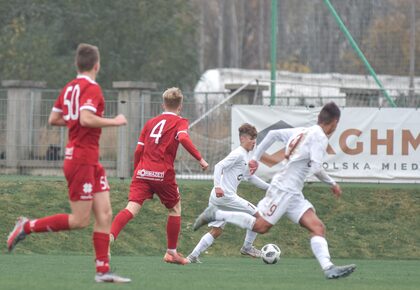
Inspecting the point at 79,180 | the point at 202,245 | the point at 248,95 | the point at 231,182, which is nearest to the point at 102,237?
the point at 79,180

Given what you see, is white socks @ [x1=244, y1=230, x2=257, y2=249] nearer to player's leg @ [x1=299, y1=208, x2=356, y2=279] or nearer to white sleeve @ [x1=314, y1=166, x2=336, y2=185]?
player's leg @ [x1=299, y1=208, x2=356, y2=279]

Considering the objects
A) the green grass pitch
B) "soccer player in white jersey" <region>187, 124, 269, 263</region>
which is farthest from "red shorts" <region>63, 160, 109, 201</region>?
"soccer player in white jersey" <region>187, 124, 269, 263</region>

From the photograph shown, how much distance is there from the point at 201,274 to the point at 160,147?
6.57 feet

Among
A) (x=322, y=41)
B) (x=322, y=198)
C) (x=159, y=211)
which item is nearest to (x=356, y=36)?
(x=322, y=41)

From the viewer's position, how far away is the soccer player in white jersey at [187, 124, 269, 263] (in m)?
14.7

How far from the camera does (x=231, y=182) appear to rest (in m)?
15.1

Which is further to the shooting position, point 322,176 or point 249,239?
point 249,239

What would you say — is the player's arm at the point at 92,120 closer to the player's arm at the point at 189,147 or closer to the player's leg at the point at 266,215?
the player's leg at the point at 266,215

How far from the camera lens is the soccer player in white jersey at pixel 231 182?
580 inches

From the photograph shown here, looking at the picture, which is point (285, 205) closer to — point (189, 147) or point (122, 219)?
point (189, 147)

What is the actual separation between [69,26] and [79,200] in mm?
28570

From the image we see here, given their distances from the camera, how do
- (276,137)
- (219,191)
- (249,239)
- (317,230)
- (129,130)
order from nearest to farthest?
(317,230), (276,137), (219,191), (249,239), (129,130)

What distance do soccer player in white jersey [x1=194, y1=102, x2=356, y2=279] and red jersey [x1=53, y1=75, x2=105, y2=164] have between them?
7.30 ft

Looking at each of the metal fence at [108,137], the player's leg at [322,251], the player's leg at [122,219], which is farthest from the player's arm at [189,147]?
the metal fence at [108,137]
